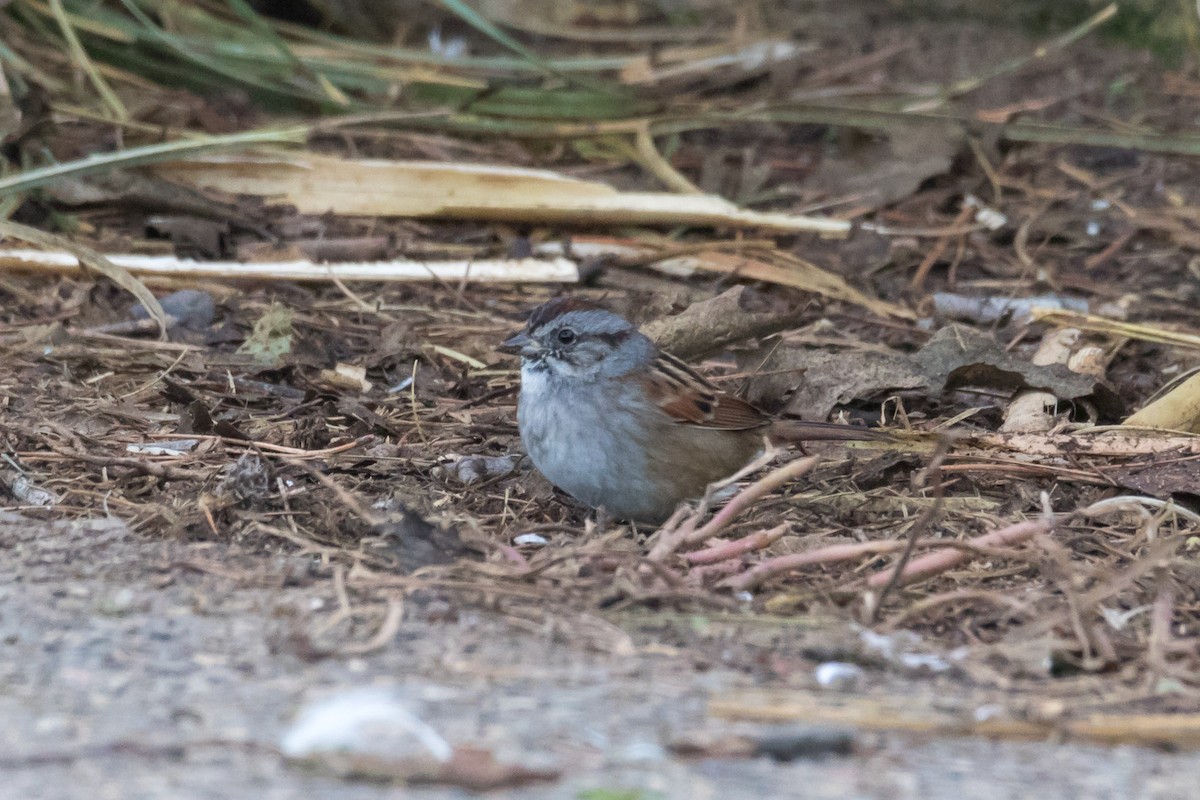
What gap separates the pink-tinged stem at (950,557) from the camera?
308cm

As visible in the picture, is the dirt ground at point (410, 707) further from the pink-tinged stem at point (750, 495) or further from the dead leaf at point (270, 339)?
the dead leaf at point (270, 339)

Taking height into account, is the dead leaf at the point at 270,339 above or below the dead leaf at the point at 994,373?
below

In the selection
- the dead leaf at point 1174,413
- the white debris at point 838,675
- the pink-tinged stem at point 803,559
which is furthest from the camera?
the dead leaf at point 1174,413

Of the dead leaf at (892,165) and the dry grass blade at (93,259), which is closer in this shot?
the dry grass blade at (93,259)

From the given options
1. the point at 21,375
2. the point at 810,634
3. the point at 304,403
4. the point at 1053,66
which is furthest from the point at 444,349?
the point at 1053,66

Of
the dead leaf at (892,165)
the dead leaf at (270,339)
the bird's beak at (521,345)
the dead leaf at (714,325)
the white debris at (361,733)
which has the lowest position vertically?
the dead leaf at (270,339)

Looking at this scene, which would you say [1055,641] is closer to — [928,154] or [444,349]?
[444,349]

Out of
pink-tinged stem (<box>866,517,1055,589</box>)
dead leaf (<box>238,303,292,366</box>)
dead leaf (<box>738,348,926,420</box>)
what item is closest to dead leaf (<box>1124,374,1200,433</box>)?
dead leaf (<box>738,348,926,420</box>)

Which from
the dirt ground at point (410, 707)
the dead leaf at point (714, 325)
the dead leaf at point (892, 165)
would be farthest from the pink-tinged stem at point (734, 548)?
the dead leaf at point (892, 165)

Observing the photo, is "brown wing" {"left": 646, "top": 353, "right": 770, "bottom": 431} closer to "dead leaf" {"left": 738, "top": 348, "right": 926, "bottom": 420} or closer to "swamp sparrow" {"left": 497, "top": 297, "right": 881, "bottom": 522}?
"swamp sparrow" {"left": 497, "top": 297, "right": 881, "bottom": 522}

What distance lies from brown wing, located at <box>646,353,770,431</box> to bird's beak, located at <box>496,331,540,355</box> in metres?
0.32

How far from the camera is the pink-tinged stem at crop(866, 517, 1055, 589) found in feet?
10.1

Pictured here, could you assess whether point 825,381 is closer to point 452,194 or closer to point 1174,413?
point 1174,413

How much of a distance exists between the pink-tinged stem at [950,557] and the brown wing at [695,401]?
0.87 metres
